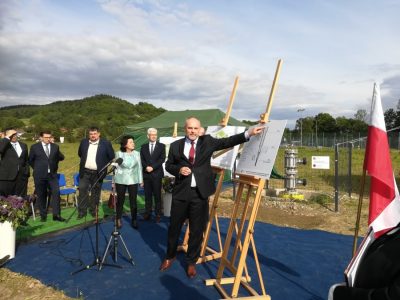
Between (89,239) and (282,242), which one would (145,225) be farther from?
(282,242)

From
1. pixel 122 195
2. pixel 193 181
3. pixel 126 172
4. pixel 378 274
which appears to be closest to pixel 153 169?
pixel 126 172

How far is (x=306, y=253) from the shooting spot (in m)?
4.68

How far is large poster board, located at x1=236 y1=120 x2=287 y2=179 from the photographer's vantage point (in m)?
3.17

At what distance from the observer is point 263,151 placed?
3.35 metres

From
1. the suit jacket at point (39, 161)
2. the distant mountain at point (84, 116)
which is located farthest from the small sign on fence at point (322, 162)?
the distant mountain at point (84, 116)

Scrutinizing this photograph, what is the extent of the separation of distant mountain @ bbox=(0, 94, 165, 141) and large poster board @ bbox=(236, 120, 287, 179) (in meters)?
34.7

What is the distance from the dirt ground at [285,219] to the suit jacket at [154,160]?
5.39 ft

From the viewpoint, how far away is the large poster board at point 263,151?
3172mm

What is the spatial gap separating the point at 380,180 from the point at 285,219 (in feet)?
15.9

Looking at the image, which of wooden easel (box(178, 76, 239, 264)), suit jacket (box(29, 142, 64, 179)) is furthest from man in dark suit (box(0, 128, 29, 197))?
wooden easel (box(178, 76, 239, 264))

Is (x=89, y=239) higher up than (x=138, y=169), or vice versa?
(x=138, y=169)

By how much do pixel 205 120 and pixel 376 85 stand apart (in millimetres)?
9152

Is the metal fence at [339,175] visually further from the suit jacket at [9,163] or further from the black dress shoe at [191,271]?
the suit jacket at [9,163]

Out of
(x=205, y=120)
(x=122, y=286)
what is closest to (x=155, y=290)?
(x=122, y=286)
